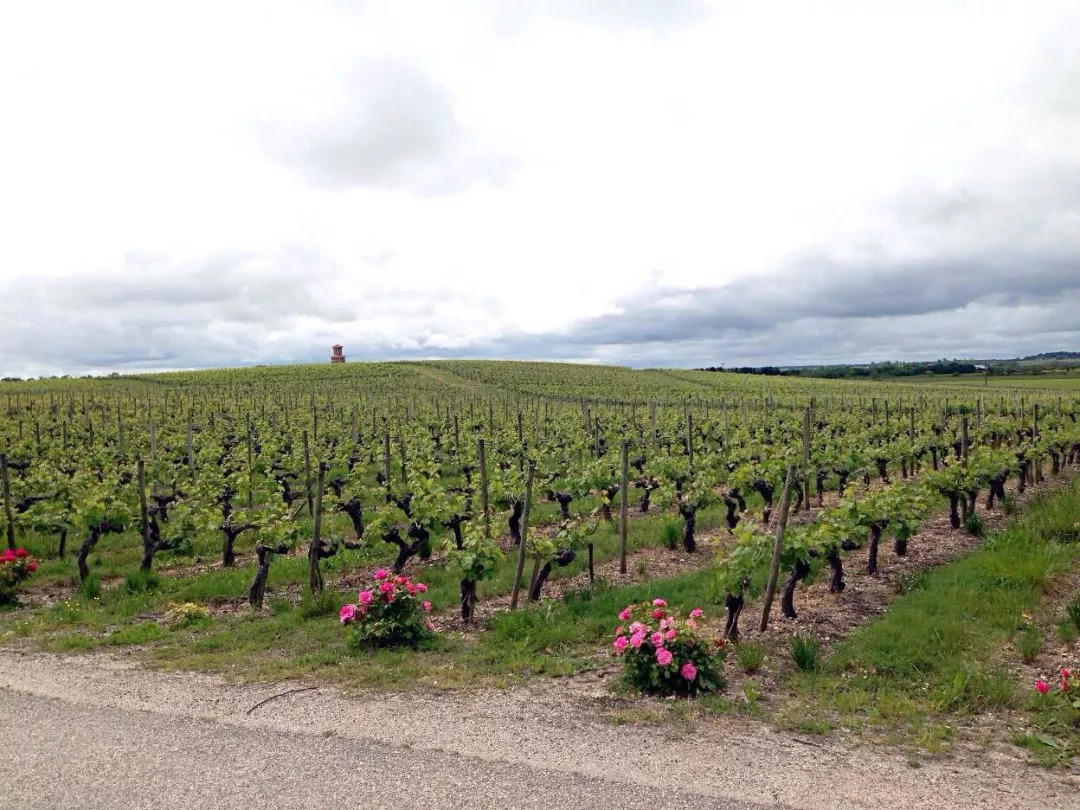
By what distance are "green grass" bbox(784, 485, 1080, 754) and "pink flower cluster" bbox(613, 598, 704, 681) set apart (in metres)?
1.08

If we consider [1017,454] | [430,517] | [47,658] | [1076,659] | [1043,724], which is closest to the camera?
[1043,724]

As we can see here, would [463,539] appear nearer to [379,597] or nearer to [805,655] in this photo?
[379,597]

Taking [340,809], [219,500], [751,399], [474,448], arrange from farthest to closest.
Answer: [751,399], [474,448], [219,500], [340,809]

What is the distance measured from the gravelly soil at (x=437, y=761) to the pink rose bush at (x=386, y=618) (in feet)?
4.55

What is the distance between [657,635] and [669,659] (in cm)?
27

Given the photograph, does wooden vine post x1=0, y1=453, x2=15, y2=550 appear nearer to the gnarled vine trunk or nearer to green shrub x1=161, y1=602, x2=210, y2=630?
green shrub x1=161, y1=602, x2=210, y2=630

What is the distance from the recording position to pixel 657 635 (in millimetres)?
6676

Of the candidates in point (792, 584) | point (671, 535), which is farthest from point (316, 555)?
point (792, 584)

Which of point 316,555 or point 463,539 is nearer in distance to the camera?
point 316,555

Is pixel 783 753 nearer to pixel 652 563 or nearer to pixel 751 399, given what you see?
pixel 652 563

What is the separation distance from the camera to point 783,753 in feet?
17.7

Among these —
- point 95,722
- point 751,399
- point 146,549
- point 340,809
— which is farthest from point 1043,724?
point 751,399

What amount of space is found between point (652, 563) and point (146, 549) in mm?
8597

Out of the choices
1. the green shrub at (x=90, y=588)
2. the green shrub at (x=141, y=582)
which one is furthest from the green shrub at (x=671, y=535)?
the green shrub at (x=90, y=588)
